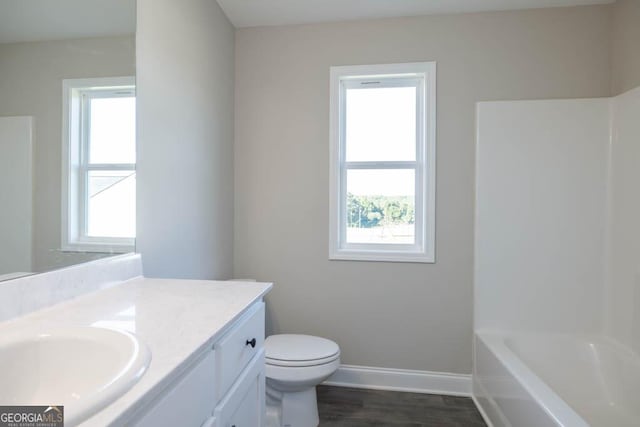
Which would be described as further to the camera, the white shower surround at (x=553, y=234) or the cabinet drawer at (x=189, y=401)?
the white shower surround at (x=553, y=234)

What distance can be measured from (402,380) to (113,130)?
218cm

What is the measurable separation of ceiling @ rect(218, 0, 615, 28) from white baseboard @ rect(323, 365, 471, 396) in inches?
93.0

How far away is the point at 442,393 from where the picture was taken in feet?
7.07

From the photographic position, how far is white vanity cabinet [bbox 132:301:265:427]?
64 cm

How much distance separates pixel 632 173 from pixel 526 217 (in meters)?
0.57

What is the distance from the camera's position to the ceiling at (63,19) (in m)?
0.86

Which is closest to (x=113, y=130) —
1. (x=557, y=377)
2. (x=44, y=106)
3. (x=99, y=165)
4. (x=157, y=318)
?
(x=99, y=165)

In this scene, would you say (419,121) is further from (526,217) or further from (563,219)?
(563,219)

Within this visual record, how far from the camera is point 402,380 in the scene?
86.7 inches

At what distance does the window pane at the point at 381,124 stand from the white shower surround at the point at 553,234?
45 cm

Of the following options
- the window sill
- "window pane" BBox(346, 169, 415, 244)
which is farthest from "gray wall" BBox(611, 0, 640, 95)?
the window sill

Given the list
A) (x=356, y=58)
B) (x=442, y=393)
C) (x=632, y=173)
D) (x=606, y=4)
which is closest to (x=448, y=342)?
(x=442, y=393)

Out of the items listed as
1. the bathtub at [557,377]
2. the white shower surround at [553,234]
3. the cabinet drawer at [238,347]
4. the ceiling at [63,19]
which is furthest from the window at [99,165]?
the white shower surround at [553,234]

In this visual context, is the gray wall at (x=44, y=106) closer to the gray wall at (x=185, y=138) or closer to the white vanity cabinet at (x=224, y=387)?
the gray wall at (x=185, y=138)
